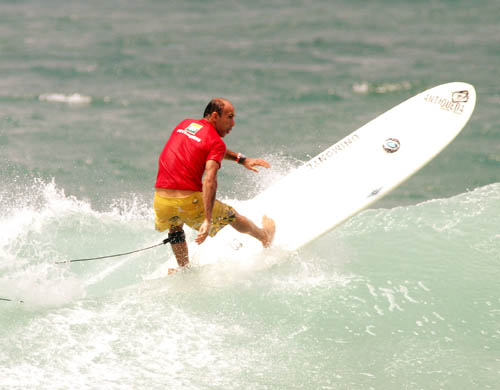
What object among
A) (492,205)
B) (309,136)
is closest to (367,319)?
(492,205)

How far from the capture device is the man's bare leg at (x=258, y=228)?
5.84 metres

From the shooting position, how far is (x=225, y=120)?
5.38 m

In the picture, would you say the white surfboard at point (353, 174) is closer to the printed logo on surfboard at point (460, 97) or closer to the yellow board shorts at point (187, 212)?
the printed logo on surfboard at point (460, 97)

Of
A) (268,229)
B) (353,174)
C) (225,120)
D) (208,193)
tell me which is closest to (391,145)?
(353,174)

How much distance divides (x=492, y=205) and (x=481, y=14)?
12.1 metres

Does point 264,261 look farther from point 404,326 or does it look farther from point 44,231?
point 44,231

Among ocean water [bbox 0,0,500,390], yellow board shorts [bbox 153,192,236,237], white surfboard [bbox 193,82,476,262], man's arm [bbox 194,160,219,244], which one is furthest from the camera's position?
white surfboard [bbox 193,82,476,262]

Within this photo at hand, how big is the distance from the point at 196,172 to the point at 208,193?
321 millimetres

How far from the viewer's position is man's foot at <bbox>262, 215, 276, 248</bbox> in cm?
630

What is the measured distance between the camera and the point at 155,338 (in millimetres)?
5074

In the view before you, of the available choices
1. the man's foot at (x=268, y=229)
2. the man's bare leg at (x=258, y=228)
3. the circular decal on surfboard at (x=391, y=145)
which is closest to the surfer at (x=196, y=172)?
the man's bare leg at (x=258, y=228)

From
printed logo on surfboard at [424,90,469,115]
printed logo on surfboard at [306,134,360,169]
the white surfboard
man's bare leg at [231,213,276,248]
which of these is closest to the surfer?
man's bare leg at [231,213,276,248]

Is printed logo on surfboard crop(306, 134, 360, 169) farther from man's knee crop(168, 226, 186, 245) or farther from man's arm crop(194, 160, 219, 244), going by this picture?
man's arm crop(194, 160, 219, 244)

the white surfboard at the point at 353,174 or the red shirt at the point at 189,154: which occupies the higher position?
the red shirt at the point at 189,154
